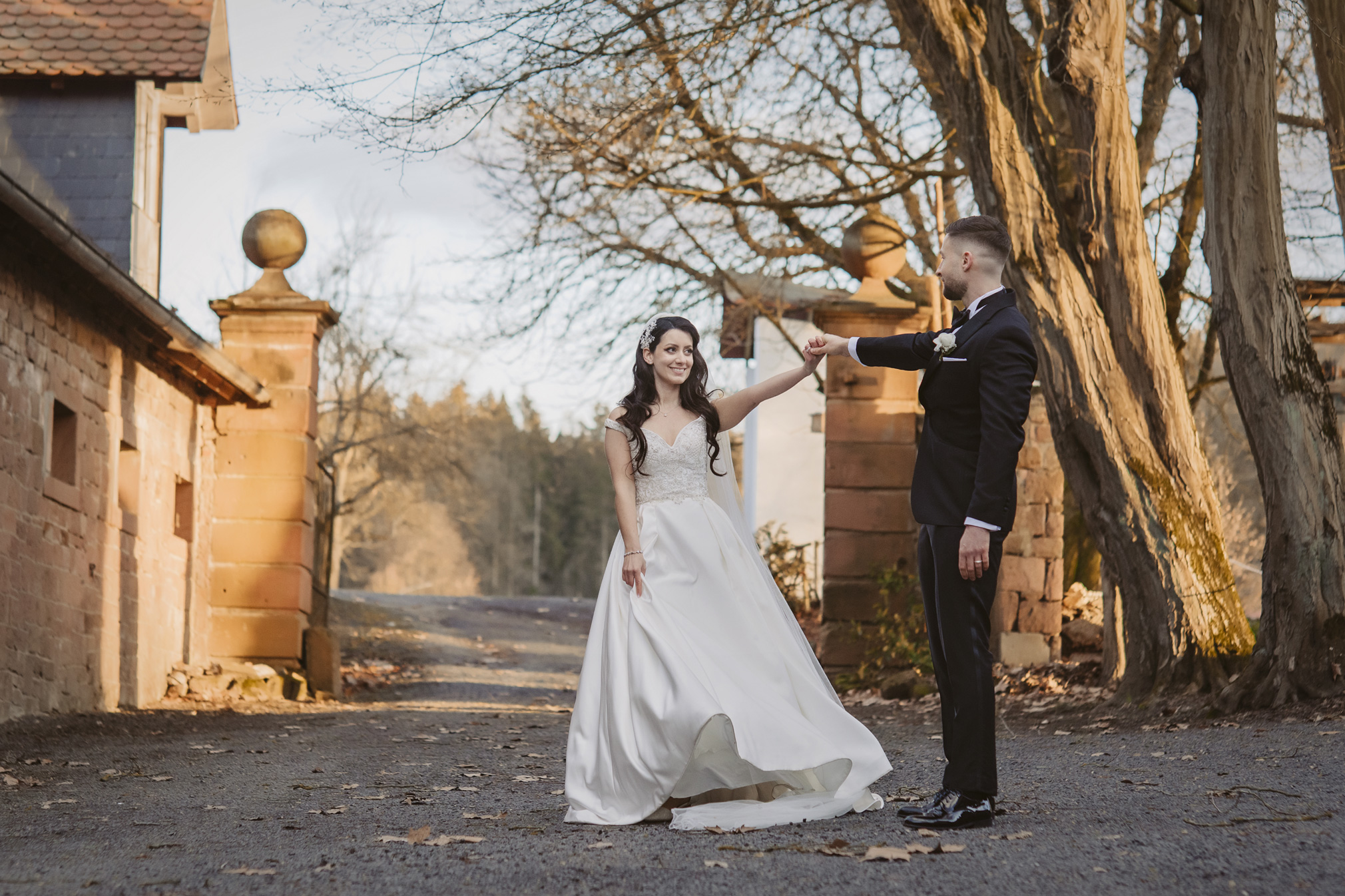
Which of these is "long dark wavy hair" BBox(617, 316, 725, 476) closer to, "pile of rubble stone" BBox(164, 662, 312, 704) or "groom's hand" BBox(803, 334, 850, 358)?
"groom's hand" BBox(803, 334, 850, 358)

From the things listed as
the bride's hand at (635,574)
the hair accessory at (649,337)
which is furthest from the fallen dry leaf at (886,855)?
the hair accessory at (649,337)

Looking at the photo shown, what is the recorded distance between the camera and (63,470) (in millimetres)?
8328

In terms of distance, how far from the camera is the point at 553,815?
449 cm

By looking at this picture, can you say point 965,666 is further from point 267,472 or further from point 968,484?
point 267,472

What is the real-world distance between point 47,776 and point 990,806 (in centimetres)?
414

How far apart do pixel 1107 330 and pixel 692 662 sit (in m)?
4.15

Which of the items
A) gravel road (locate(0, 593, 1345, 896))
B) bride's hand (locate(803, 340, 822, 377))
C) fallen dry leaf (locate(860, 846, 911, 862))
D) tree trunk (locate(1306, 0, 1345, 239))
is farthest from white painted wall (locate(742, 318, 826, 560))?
fallen dry leaf (locate(860, 846, 911, 862))

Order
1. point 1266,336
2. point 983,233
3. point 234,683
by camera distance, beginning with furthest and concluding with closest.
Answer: point 234,683, point 1266,336, point 983,233

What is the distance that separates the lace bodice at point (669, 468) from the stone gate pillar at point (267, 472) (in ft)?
22.0

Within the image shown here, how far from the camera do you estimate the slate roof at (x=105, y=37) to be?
40.5 feet

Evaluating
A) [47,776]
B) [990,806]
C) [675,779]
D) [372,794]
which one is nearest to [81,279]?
[47,776]

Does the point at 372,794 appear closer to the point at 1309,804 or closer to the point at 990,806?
the point at 990,806

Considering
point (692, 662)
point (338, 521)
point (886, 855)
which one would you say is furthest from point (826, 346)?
point (338, 521)

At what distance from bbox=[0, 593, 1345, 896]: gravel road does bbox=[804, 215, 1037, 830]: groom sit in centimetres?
24
